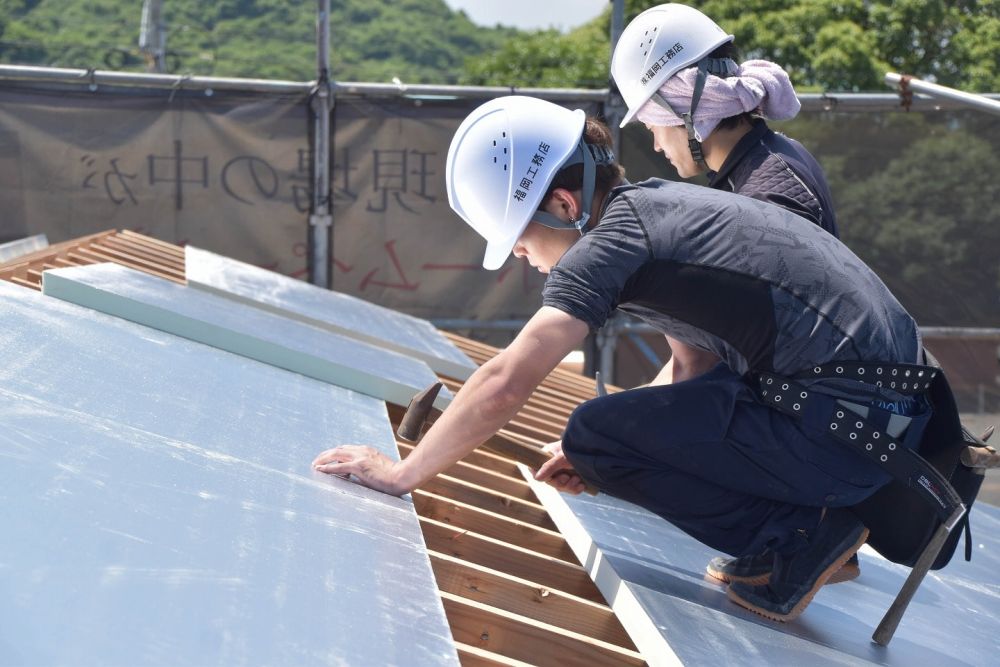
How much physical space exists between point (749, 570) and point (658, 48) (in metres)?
1.40

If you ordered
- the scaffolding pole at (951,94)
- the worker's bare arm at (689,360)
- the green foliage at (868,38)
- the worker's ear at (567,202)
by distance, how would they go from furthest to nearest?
the green foliage at (868,38), the scaffolding pole at (951,94), the worker's bare arm at (689,360), the worker's ear at (567,202)

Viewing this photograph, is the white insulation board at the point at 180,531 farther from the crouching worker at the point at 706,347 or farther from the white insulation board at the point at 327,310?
the white insulation board at the point at 327,310

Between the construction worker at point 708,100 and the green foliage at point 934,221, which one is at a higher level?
the construction worker at point 708,100

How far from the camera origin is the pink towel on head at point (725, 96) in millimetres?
3057

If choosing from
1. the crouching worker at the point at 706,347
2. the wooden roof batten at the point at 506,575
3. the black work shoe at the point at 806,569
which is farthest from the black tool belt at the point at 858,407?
the wooden roof batten at the point at 506,575

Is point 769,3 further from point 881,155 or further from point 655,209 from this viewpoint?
point 655,209

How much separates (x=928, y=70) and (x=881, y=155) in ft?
65.6

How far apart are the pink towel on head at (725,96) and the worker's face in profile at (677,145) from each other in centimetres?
2

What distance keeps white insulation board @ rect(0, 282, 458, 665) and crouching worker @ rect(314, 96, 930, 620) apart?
0.28m

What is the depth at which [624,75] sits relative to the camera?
10.3ft

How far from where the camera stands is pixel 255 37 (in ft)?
174

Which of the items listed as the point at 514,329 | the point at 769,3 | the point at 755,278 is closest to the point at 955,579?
the point at 755,278

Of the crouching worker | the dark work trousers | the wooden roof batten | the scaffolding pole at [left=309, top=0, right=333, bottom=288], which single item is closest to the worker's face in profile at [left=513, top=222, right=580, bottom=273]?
the crouching worker

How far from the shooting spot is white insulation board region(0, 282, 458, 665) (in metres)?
1.34
